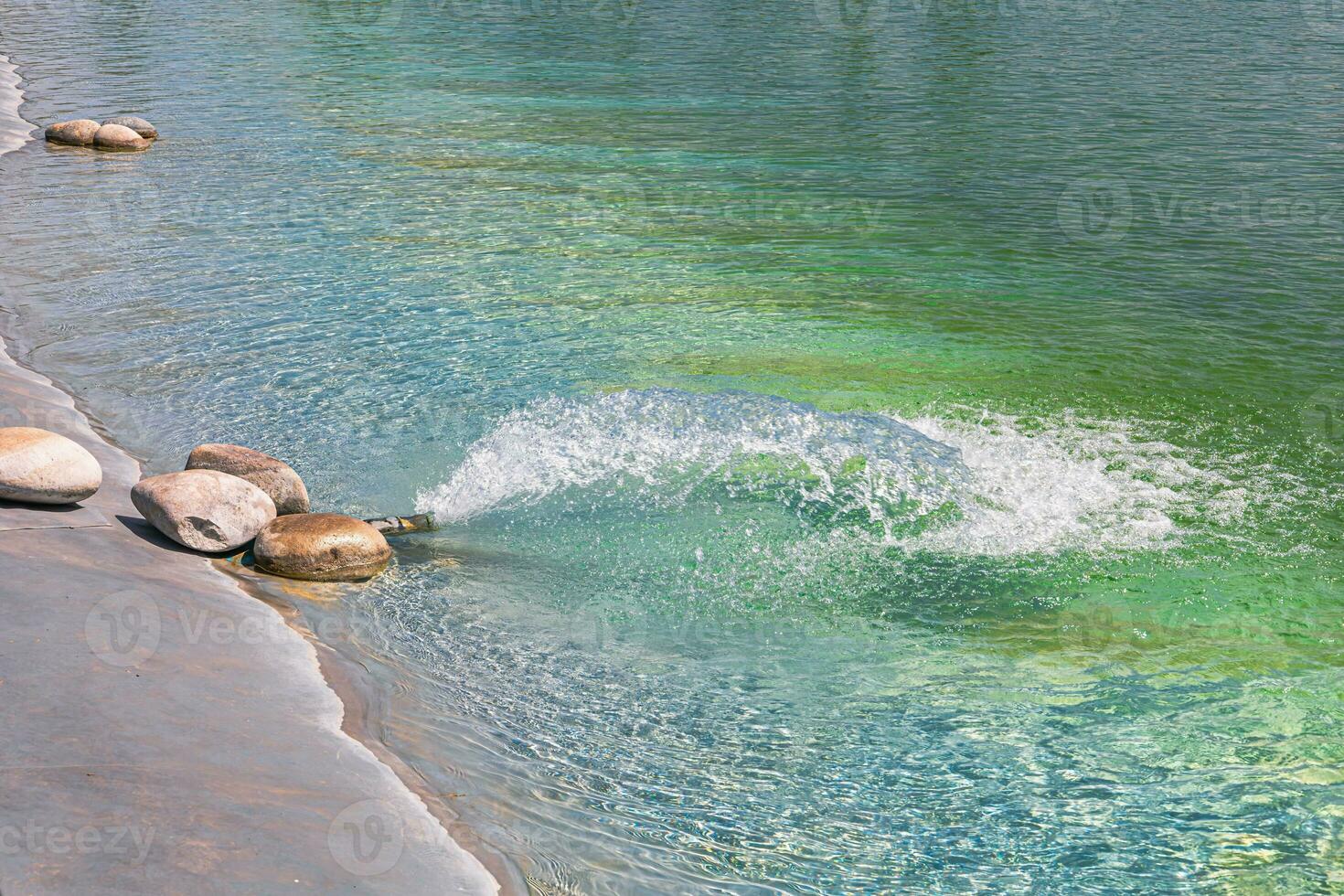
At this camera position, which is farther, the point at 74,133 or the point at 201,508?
the point at 74,133

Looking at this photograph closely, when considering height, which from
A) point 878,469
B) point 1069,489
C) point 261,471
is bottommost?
point 1069,489

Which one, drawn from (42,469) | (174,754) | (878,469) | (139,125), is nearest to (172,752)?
(174,754)

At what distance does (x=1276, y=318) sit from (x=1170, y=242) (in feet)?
7.68

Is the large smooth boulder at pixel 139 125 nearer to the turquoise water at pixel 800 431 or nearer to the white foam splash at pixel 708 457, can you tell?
the turquoise water at pixel 800 431

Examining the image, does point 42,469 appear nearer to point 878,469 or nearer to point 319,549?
point 319,549

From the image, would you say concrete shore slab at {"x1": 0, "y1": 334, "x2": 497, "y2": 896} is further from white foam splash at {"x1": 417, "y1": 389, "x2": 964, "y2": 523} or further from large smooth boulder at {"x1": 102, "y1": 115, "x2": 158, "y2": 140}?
large smooth boulder at {"x1": 102, "y1": 115, "x2": 158, "y2": 140}

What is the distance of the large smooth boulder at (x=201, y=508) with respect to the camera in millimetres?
6676

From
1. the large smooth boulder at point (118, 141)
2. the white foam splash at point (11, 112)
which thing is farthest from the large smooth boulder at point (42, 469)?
the white foam splash at point (11, 112)

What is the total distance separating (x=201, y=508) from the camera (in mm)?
6699

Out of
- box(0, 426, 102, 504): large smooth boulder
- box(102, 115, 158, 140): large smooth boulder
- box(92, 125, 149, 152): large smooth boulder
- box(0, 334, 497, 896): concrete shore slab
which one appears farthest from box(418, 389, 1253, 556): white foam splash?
box(102, 115, 158, 140): large smooth boulder

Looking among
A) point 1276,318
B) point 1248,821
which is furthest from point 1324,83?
point 1248,821

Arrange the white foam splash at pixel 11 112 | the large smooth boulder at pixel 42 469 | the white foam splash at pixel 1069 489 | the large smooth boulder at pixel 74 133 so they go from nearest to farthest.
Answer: the large smooth boulder at pixel 42 469 < the white foam splash at pixel 1069 489 < the large smooth boulder at pixel 74 133 < the white foam splash at pixel 11 112

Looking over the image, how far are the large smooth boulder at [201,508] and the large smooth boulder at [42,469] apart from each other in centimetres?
28

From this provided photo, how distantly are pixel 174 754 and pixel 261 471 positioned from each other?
2.92 m
